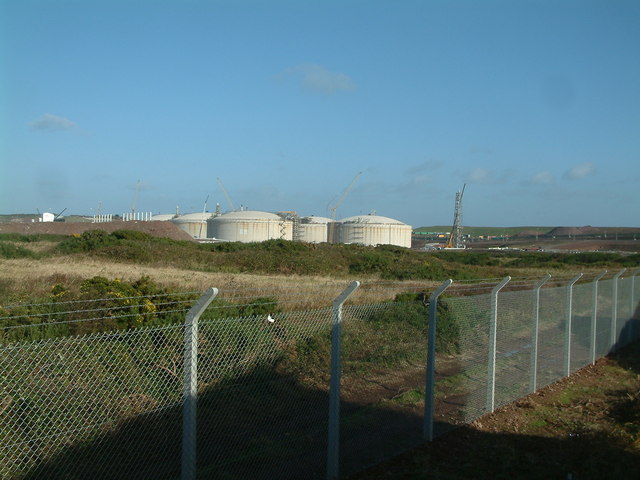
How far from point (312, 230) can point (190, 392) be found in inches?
3026

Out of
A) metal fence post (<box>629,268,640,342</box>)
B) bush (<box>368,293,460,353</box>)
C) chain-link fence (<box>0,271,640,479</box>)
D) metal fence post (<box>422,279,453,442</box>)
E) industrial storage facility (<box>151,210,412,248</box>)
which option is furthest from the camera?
industrial storage facility (<box>151,210,412,248</box>)

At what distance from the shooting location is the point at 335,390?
227 inches

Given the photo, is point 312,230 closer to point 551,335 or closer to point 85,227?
point 85,227

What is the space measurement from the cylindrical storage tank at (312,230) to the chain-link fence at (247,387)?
7092cm

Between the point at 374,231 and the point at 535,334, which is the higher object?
the point at 374,231

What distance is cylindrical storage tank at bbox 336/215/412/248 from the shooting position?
80000 millimetres

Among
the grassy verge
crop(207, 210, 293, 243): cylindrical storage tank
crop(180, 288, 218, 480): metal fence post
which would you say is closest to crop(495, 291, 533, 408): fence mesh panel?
the grassy verge

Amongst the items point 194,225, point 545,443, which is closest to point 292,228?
point 194,225

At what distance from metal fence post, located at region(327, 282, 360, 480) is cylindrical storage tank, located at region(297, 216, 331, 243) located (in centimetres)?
7352

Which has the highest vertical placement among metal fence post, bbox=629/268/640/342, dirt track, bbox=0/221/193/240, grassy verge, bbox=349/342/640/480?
dirt track, bbox=0/221/193/240

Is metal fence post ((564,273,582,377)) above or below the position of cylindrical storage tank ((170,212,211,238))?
below

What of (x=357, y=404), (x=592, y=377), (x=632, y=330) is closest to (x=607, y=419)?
(x=592, y=377)

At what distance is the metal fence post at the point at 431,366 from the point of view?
6.95 metres

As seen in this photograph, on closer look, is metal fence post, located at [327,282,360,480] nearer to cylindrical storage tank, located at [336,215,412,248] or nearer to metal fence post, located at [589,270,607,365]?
metal fence post, located at [589,270,607,365]
